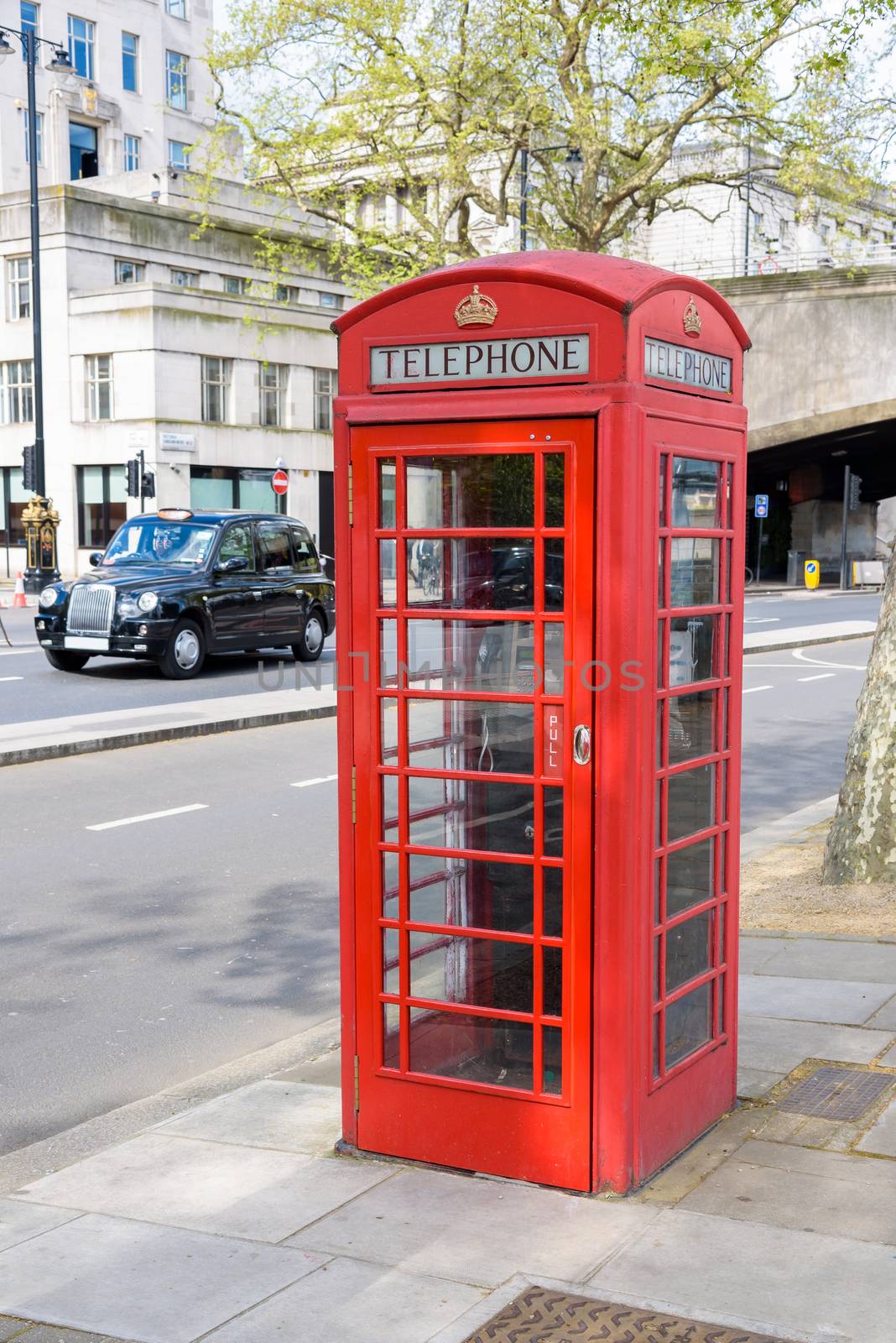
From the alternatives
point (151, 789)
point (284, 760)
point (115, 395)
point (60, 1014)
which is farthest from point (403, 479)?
point (115, 395)

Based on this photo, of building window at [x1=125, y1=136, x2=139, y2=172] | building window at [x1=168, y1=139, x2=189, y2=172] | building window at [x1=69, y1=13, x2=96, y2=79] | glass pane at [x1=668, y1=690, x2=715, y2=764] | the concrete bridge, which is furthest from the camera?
building window at [x1=168, y1=139, x2=189, y2=172]

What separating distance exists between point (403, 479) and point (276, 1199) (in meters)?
2.12

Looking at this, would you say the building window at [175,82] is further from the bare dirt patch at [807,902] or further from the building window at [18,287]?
the bare dirt patch at [807,902]

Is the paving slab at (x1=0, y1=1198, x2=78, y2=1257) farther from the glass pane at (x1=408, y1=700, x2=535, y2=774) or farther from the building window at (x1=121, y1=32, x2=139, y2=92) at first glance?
the building window at (x1=121, y1=32, x2=139, y2=92)

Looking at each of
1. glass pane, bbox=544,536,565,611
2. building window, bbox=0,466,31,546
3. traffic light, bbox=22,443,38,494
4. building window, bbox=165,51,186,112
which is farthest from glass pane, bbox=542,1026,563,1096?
building window, bbox=165,51,186,112

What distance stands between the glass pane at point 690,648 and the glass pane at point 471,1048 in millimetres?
1149

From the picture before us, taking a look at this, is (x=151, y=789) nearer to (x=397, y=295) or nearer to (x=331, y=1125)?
(x=331, y=1125)

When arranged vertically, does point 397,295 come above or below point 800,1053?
above

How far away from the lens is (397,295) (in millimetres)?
4348

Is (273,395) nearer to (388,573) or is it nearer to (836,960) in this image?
(836,960)

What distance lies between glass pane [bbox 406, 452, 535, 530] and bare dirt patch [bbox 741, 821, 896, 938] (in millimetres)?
3804

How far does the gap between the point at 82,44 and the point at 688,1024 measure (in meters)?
70.1

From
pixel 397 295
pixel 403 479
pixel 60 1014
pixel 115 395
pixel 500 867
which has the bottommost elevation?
pixel 60 1014

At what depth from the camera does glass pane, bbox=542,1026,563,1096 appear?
13.9 ft
